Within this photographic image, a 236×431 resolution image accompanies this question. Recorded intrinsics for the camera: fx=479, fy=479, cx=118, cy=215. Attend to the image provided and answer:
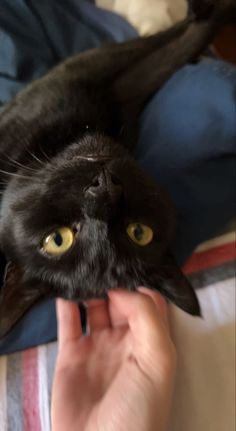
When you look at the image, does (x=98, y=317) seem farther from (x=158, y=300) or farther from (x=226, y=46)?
(x=226, y=46)

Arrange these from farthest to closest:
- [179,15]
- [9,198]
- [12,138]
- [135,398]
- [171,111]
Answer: [179,15] < [171,111] < [12,138] < [9,198] < [135,398]

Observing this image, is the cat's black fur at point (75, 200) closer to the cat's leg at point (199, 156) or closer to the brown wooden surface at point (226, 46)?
the cat's leg at point (199, 156)

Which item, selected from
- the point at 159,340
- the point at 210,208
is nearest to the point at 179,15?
the point at 210,208

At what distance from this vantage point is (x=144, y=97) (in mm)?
1107

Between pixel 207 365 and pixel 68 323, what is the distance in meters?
0.27

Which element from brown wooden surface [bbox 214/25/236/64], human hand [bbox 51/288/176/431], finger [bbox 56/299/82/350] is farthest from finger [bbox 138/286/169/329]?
brown wooden surface [bbox 214/25/236/64]

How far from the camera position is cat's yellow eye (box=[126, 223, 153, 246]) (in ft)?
2.39

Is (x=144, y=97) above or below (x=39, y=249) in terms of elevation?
above

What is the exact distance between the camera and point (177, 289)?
743 millimetres

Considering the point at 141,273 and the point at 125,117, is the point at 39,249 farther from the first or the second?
the point at 125,117

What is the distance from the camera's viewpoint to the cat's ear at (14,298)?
28.7 inches

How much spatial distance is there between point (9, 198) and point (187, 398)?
0.47m

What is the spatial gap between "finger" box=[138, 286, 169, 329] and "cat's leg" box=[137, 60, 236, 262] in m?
0.13

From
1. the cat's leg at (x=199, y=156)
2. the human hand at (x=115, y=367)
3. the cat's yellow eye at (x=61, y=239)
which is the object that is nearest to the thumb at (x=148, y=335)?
the human hand at (x=115, y=367)
